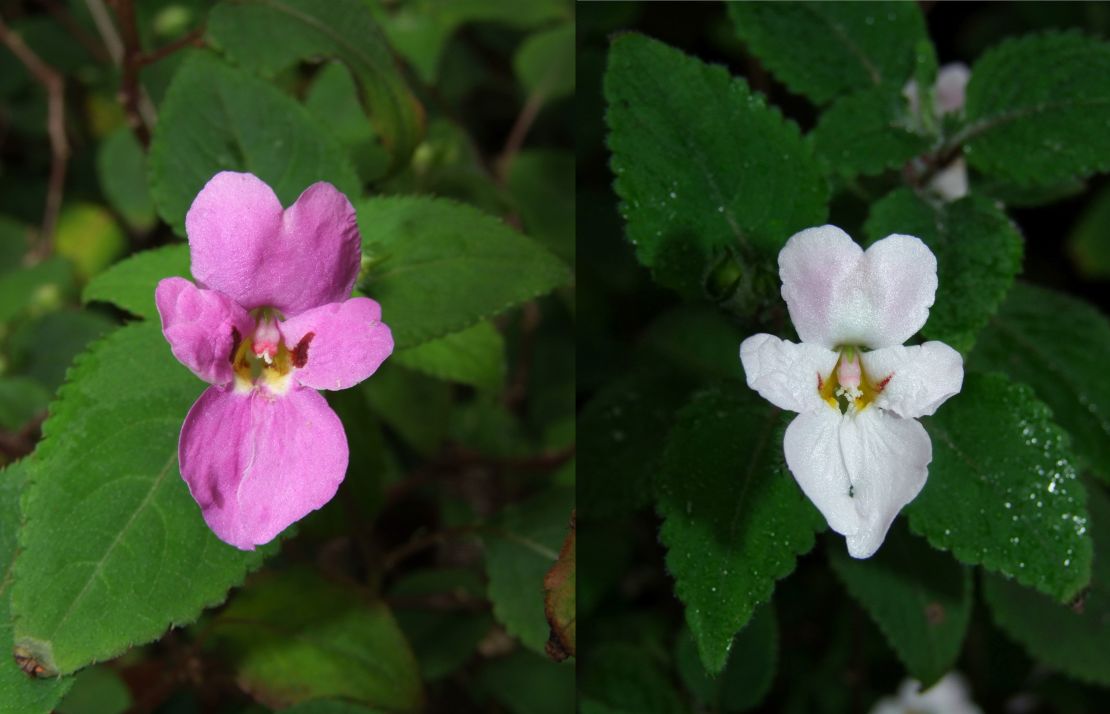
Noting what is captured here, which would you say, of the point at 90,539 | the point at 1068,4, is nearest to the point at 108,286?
the point at 90,539

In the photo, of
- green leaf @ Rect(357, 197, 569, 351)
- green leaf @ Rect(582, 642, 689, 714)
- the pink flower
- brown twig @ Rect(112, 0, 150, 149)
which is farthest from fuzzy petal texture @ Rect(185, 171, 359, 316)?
green leaf @ Rect(582, 642, 689, 714)

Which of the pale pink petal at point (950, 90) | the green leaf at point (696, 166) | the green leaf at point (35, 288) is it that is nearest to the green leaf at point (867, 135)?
the green leaf at point (696, 166)

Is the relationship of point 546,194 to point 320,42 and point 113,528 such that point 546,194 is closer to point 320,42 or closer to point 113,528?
point 320,42

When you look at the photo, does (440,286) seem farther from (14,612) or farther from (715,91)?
(14,612)

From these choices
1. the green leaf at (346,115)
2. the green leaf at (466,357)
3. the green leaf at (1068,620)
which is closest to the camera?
the green leaf at (466,357)

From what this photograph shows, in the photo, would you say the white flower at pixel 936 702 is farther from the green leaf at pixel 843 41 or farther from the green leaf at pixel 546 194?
the green leaf at pixel 843 41
